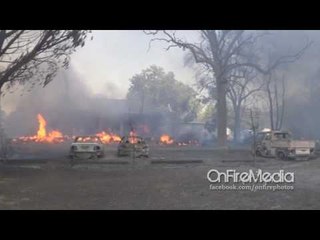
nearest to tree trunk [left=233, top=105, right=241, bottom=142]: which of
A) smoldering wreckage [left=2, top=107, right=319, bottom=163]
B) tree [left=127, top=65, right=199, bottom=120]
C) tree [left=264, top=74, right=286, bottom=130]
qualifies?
smoldering wreckage [left=2, top=107, right=319, bottom=163]

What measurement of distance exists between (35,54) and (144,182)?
428 cm

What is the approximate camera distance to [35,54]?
10828 mm

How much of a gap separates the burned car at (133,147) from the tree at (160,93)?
31.1 inches

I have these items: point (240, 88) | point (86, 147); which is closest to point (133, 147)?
point (86, 147)

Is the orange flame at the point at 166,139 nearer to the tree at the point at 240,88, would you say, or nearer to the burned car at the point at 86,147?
the burned car at the point at 86,147

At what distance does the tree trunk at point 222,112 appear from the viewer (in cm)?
1166

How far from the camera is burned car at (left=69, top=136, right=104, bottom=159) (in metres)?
10.6

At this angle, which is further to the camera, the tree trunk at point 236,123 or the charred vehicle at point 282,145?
the tree trunk at point 236,123

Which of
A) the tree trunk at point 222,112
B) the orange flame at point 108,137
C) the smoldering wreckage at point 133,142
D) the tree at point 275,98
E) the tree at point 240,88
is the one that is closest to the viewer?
the smoldering wreckage at point 133,142

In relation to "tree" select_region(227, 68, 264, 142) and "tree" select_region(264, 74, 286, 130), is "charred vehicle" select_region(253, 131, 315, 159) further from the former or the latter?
"tree" select_region(227, 68, 264, 142)

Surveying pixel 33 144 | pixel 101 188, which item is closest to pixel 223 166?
pixel 101 188

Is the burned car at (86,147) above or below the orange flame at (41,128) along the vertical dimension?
below

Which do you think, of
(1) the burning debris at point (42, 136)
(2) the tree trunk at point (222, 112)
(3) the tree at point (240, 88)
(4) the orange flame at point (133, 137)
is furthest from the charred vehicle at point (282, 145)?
(1) the burning debris at point (42, 136)
